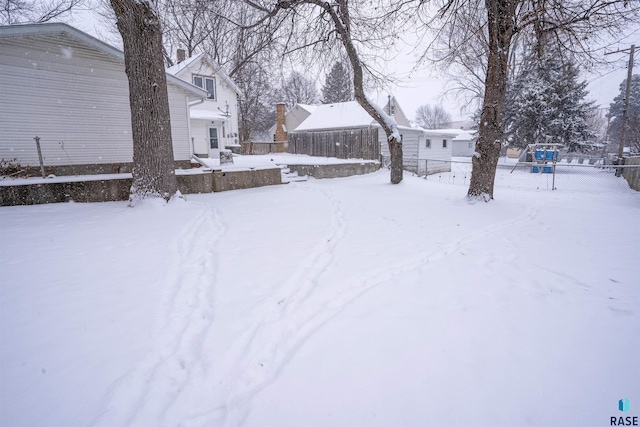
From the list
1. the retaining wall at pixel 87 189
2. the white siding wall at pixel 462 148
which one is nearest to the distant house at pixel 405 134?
Result: the retaining wall at pixel 87 189

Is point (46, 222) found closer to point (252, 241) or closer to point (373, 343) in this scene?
point (252, 241)

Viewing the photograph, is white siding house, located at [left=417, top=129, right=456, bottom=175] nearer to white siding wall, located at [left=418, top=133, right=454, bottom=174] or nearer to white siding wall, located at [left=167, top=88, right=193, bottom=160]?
white siding wall, located at [left=418, top=133, right=454, bottom=174]

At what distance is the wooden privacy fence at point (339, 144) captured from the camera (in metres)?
17.3

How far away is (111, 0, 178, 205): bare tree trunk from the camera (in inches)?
238

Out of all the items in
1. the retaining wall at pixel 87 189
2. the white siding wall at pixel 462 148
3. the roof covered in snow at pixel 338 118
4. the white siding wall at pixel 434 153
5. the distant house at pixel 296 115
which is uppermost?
the distant house at pixel 296 115

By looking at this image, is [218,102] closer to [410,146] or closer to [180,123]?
[180,123]

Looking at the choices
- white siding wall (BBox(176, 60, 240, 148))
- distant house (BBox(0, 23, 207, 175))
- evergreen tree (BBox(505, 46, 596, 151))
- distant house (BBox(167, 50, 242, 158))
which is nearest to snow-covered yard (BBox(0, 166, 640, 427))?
distant house (BBox(0, 23, 207, 175))

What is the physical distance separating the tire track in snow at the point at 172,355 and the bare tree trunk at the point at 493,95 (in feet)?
21.5

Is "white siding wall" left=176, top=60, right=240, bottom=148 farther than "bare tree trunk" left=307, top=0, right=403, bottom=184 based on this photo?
Yes

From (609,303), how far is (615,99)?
2503 inches

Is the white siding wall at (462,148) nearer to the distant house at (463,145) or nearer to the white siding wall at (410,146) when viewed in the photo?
the distant house at (463,145)

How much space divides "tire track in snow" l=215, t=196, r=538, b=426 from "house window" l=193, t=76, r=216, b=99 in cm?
1790

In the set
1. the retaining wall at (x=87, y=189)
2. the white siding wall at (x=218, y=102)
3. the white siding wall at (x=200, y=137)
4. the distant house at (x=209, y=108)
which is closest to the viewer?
the retaining wall at (x=87, y=189)

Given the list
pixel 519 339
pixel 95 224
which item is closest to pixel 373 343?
pixel 519 339
